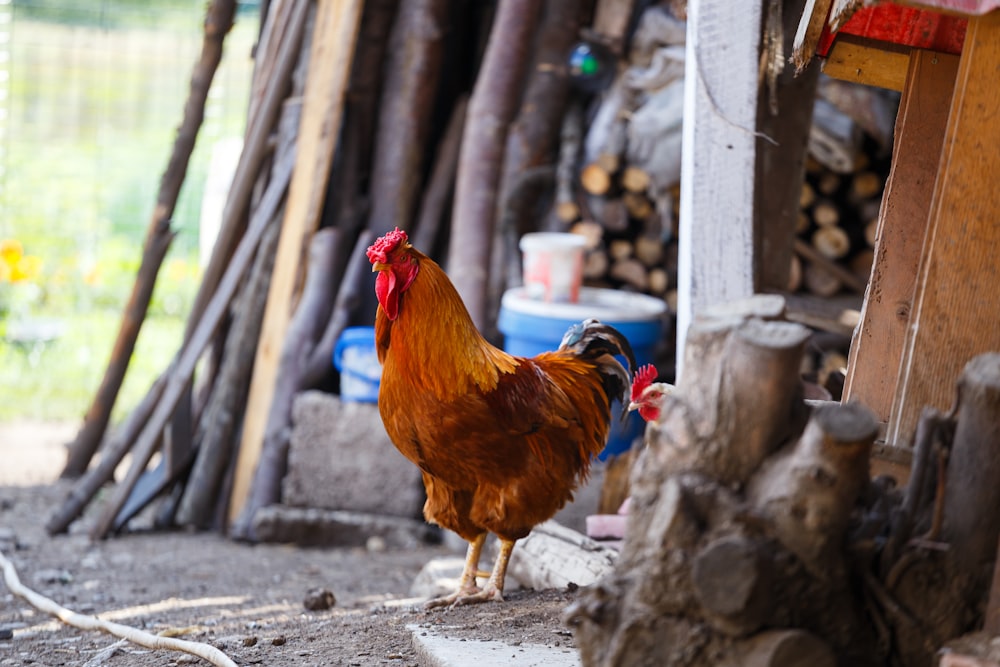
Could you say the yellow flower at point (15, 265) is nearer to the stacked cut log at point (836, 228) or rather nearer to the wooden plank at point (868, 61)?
the stacked cut log at point (836, 228)

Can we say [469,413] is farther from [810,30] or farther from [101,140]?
[101,140]

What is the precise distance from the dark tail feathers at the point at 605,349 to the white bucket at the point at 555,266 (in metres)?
1.00

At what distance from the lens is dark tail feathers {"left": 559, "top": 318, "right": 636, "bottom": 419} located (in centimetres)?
382

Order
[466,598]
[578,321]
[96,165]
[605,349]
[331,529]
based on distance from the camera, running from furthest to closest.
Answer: [96,165], [331,529], [578,321], [605,349], [466,598]

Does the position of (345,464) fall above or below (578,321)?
below

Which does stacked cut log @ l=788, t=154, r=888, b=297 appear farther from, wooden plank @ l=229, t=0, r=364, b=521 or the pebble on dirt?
the pebble on dirt

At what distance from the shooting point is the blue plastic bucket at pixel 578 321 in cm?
470

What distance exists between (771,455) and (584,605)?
44cm

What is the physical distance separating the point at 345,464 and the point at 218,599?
4.05 feet

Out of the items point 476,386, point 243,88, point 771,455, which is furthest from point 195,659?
point 243,88

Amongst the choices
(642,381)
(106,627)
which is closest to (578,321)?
(642,381)

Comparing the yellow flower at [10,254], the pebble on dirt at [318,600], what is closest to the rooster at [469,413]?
the pebble on dirt at [318,600]

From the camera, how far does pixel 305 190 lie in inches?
213

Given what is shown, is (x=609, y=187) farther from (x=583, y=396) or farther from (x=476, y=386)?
(x=476, y=386)
